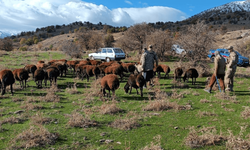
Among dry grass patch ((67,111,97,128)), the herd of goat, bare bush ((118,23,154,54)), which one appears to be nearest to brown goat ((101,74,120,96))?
the herd of goat

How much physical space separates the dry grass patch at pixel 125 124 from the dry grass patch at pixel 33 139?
5.40ft

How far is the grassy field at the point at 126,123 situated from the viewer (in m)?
4.34

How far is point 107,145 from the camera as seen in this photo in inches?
172

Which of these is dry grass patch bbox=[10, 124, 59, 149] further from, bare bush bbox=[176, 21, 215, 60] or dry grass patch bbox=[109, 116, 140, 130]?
bare bush bbox=[176, 21, 215, 60]

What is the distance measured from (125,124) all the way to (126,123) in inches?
3.0

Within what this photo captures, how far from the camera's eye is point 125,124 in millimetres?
5273

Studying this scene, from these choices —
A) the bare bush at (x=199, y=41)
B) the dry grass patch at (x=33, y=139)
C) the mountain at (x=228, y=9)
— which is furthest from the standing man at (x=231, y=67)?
the mountain at (x=228, y=9)

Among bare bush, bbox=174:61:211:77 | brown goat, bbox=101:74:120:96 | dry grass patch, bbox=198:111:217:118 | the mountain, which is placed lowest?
dry grass patch, bbox=198:111:217:118

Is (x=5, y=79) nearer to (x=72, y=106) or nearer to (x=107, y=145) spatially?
(x=72, y=106)

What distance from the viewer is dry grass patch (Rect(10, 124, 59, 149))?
4234mm

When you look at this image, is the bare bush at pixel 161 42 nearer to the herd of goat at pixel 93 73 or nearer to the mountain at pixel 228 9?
the herd of goat at pixel 93 73

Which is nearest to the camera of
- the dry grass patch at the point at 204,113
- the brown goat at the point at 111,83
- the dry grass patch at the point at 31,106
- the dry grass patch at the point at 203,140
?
the dry grass patch at the point at 203,140

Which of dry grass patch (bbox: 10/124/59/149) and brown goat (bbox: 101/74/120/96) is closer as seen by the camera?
dry grass patch (bbox: 10/124/59/149)

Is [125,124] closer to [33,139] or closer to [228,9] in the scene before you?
[33,139]
